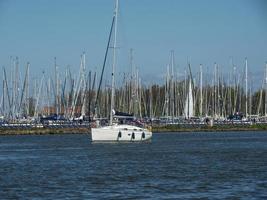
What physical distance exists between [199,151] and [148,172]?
85.1 feet

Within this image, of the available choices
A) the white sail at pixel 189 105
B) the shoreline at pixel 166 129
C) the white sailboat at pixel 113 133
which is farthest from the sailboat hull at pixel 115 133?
the white sail at pixel 189 105

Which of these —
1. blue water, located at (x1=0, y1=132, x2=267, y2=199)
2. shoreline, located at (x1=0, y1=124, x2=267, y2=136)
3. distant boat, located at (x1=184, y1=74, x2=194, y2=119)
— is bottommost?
blue water, located at (x1=0, y1=132, x2=267, y2=199)

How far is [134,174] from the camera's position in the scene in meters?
49.0

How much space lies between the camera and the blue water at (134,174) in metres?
38.2

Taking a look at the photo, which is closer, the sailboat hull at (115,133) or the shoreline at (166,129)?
the sailboat hull at (115,133)

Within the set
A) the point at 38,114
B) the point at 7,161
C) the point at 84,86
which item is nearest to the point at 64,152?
the point at 7,161

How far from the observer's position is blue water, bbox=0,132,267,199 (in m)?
38.2

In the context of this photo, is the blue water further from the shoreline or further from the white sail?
the white sail

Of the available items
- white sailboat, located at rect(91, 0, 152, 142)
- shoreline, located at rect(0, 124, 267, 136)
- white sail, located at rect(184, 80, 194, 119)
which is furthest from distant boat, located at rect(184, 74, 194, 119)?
white sailboat, located at rect(91, 0, 152, 142)

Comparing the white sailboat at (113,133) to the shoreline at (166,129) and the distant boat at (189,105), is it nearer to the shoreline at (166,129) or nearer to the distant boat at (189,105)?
the shoreline at (166,129)

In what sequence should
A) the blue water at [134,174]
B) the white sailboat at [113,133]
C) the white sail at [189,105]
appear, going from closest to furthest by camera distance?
1. the blue water at [134,174]
2. the white sailboat at [113,133]
3. the white sail at [189,105]

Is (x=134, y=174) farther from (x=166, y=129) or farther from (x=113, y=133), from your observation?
(x=166, y=129)

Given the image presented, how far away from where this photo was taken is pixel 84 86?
13538cm

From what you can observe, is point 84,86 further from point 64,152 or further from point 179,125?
point 64,152
